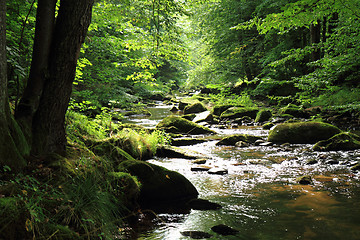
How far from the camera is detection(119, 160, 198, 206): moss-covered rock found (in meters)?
4.41

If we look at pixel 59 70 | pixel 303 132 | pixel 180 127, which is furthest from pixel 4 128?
pixel 180 127

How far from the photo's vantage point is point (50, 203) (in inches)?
112

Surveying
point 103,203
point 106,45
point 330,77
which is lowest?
point 103,203

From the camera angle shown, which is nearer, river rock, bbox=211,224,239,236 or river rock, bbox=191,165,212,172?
river rock, bbox=211,224,239,236

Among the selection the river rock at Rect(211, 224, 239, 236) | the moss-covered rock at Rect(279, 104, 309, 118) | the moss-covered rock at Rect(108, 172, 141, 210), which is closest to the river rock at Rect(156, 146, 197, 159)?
the moss-covered rock at Rect(108, 172, 141, 210)

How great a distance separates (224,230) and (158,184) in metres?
1.40

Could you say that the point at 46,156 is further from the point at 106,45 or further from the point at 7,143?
the point at 106,45

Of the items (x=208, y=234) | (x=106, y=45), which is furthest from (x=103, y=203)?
(x=106, y=45)

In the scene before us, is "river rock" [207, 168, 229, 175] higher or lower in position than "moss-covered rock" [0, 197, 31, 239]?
lower

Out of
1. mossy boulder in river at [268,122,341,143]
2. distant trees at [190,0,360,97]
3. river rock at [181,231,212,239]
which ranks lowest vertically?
river rock at [181,231,212,239]

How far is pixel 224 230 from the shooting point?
11.4 ft

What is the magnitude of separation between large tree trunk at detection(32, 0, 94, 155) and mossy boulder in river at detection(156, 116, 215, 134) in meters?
7.93

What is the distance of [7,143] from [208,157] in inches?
210

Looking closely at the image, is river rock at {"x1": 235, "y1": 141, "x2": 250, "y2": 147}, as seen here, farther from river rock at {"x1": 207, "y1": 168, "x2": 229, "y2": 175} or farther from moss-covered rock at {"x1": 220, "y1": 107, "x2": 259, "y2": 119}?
moss-covered rock at {"x1": 220, "y1": 107, "x2": 259, "y2": 119}
